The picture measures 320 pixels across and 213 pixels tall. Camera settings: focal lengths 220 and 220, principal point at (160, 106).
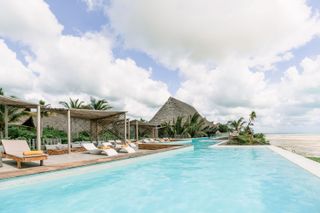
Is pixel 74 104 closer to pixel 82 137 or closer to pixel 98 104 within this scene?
pixel 98 104

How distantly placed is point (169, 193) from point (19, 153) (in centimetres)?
506

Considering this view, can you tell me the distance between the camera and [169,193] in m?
5.55

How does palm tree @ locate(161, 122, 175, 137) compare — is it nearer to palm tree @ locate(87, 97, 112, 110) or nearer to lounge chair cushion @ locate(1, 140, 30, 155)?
palm tree @ locate(87, 97, 112, 110)

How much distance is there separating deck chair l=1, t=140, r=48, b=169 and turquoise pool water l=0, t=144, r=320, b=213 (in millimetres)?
1039

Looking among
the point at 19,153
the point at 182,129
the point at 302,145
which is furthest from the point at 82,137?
the point at 302,145

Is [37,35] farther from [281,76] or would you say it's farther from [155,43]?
[281,76]

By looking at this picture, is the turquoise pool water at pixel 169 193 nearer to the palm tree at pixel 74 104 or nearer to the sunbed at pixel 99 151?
the sunbed at pixel 99 151

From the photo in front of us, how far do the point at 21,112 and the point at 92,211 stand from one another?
51.5 feet

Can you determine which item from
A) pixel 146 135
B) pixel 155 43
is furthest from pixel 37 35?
pixel 146 135

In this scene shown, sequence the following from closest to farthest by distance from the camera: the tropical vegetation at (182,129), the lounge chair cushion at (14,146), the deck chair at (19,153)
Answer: the deck chair at (19,153)
the lounge chair cushion at (14,146)
the tropical vegetation at (182,129)

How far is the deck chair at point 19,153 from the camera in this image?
6.32 meters

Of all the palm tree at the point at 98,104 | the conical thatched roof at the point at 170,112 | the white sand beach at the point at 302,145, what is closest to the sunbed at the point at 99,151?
the white sand beach at the point at 302,145

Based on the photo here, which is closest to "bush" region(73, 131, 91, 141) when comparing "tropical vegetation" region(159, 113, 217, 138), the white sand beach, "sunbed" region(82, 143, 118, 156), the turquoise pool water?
"sunbed" region(82, 143, 118, 156)

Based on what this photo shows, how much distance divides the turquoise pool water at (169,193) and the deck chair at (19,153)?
104cm
